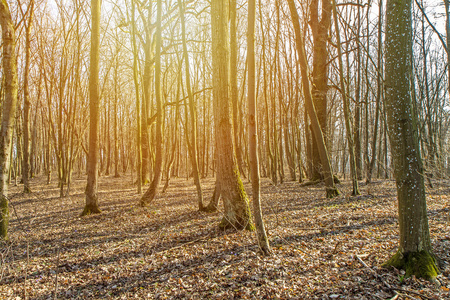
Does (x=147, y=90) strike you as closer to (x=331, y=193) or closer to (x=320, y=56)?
(x=320, y=56)

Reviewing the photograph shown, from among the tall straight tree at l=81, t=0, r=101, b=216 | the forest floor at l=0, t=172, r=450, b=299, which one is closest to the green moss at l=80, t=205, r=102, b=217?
the tall straight tree at l=81, t=0, r=101, b=216

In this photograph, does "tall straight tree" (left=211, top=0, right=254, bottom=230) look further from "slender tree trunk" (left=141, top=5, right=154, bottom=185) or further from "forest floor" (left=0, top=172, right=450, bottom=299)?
"slender tree trunk" (left=141, top=5, right=154, bottom=185)

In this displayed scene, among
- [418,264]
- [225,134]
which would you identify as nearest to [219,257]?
[225,134]

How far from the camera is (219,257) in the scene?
4.05 meters

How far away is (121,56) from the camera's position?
1677 cm

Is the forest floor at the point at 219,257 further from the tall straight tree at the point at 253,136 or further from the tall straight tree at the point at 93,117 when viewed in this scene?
the tall straight tree at the point at 93,117

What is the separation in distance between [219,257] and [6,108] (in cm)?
497

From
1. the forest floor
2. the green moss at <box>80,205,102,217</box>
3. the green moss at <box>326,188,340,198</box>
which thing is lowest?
the forest floor

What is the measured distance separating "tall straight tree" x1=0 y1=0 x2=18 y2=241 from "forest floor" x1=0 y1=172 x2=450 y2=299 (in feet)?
1.61

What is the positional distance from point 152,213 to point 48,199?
5.22m

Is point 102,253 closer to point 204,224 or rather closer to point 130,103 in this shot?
point 204,224

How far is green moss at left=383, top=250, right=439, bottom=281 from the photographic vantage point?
288cm

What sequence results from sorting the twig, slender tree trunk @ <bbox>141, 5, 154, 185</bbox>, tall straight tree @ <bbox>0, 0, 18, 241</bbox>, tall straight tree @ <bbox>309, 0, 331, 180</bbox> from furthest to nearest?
slender tree trunk @ <bbox>141, 5, 154, 185</bbox> < tall straight tree @ <bbox>309, 0, 331, 180</bbox> < tall straight tree @ <bbox>0, 0, 18, 241</bbox> < the twig

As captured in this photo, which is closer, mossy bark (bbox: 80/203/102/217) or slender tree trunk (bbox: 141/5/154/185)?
mossy bark (bbox: 80/203/102/217)
